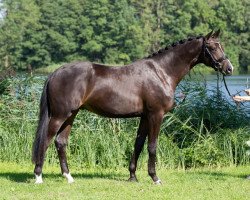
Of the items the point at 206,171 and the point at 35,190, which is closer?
the point at 35,190

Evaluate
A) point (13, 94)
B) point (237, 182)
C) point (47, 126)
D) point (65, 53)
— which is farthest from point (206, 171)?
point (65, 53)

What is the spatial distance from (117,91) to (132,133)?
2897 mm

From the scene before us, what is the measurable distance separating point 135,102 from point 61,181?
1.58m

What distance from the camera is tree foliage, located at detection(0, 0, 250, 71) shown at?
248 ft

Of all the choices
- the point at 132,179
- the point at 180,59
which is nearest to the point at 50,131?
the point at 132,179

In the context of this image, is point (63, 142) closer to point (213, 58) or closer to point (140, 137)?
point (140, 137)

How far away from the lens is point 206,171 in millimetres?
8719

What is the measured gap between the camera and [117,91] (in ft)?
23.5

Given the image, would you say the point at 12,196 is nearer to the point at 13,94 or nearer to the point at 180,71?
the point at 180,71

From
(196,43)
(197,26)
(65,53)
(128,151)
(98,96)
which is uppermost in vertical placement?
(196,43)

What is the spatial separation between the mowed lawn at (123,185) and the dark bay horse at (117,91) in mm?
313

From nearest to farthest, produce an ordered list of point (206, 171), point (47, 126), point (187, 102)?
point (47, 126), point (206, 171), point (187, 102)

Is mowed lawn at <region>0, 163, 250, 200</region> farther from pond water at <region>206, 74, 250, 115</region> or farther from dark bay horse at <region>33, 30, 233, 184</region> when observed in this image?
pond water at <region>206, 74, 250, 115</region>

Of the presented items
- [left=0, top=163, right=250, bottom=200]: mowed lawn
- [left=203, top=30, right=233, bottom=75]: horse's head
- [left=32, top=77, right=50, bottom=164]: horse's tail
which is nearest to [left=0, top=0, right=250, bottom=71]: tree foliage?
[left=0, top=163, right=250, bottom=200]: mowed lawn
